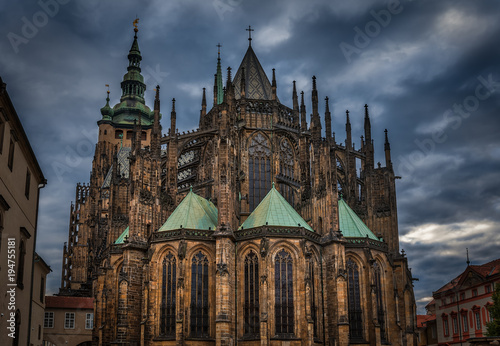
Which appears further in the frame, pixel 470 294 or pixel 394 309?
pixel 470 294

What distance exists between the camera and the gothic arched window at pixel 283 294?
40438 millimetres

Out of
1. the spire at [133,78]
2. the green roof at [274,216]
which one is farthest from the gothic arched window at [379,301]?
the spire at [133,78]

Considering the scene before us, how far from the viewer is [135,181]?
149 ft

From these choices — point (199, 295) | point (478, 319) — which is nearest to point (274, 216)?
point (199, 295)

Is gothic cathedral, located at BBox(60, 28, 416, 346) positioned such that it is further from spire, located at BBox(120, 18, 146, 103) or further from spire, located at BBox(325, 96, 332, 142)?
spire, located at BBox(120, 18, 146, 103)

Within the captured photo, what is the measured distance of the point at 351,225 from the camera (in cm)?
4691

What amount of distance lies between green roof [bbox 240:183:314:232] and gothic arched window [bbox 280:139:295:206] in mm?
7437

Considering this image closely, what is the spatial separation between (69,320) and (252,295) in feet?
87.6

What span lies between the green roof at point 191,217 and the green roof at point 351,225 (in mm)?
10779

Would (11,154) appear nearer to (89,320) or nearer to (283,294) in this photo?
(283,294)

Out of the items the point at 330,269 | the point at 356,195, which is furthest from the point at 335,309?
the point at 356,195

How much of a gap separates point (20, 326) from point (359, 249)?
2775 cm

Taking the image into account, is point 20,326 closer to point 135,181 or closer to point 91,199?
point 135,181

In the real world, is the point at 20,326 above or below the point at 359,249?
below
